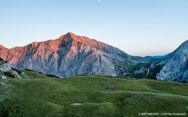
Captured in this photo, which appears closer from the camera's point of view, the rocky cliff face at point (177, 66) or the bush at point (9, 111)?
the bush at point (9, 111)

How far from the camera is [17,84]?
4028 centimetres

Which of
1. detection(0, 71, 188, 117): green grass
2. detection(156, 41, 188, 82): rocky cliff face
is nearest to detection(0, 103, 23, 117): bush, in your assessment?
detection(0, 71, 188, 117): green grass

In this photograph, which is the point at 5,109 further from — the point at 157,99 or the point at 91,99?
the point at 157,99

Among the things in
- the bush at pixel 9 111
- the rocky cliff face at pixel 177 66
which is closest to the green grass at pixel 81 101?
the bush at pixel 9 111

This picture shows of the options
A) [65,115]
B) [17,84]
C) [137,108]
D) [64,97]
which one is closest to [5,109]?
[65,115]

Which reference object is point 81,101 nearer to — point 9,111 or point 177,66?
point 9,111

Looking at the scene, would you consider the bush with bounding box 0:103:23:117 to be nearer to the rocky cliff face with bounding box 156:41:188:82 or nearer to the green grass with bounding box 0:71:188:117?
the green grass with bounding box 0:71:188:117

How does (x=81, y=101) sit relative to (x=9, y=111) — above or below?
below

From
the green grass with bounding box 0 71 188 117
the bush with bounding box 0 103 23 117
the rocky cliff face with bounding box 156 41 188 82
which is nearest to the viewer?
the bush with bounding box 0 103 23 117

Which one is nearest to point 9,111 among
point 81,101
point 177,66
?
point 81,101

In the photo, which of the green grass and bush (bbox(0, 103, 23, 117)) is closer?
bush (bbox(0, 103, 23, 117))

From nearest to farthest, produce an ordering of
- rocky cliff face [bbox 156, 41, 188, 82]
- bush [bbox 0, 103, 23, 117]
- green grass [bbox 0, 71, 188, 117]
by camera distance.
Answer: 1. bush [bbox 0, 103, 23, 117]
2. green grass [bbox 0, 71, 188, 117]
3. rocky cliff face [bbox 156, 41, 188, 82]

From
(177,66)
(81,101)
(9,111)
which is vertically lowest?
(81,101)

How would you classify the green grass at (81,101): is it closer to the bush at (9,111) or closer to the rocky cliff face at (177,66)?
the bush at (9,111)
